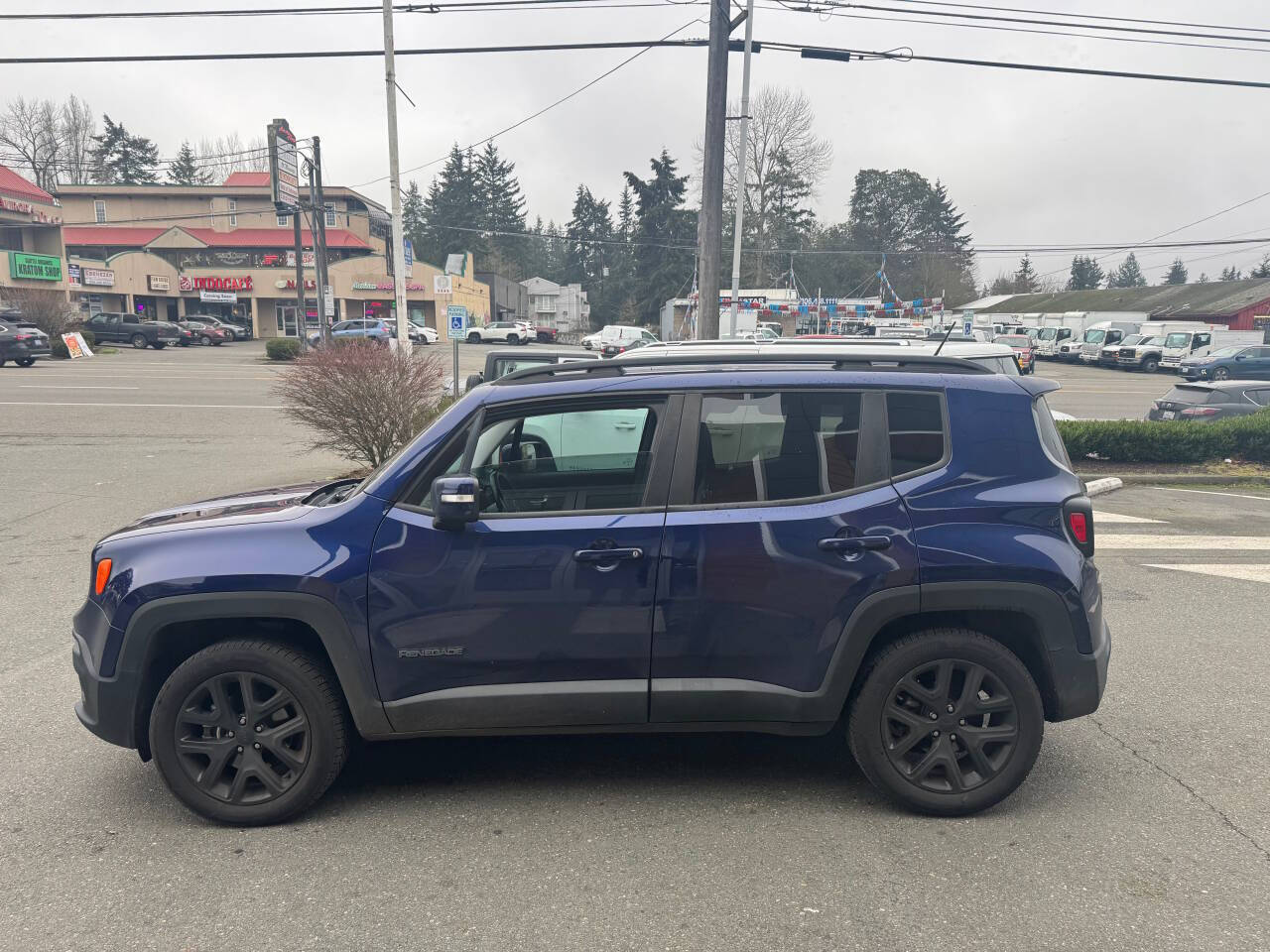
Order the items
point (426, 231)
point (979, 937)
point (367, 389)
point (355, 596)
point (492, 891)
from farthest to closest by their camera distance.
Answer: point (426, 231) → point (367, 389) → point (355, 596) → point (492, 891) → point (979, 937)

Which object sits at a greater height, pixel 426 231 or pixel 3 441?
pixel 426 231

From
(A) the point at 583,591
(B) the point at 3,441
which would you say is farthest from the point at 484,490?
(B) the point at 3,441

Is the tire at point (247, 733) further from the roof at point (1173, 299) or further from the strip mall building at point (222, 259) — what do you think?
the roof at point (1173, 299)

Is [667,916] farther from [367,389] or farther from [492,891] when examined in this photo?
[367,389]

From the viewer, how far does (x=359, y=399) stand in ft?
35.8

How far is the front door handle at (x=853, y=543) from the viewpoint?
11.5 ft

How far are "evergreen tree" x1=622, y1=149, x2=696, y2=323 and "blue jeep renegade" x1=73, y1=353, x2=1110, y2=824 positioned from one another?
66485mm

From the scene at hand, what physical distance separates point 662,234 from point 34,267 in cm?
4182

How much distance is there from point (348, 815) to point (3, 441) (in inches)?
576

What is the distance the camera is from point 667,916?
9.84ft

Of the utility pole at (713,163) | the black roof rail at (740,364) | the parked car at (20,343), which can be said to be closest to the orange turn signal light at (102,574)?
the black roof rail at (740,364)

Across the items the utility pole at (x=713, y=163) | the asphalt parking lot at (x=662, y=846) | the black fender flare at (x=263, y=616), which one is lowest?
the asphalt parking lot at (x=662, y=846)

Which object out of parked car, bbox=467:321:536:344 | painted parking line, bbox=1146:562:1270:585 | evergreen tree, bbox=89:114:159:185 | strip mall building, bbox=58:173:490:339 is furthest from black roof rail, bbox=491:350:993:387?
evergreen tree, bbox=89:114:159:185

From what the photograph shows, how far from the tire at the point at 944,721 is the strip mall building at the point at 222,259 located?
189 feet
